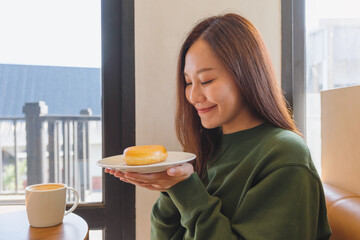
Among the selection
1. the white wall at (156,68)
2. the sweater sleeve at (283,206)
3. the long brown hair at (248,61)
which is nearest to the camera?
the sweater sleeve at (283,206)

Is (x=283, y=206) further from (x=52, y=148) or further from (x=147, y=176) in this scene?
(x=52, y=148)

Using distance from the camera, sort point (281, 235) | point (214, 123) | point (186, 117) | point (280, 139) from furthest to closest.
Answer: point (186, 117), point (214, 123), point (280, 139), point (281, 235)

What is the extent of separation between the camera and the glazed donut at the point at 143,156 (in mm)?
757

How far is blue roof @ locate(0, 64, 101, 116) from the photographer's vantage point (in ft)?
4.95

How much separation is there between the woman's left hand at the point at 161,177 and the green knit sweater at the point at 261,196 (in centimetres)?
2

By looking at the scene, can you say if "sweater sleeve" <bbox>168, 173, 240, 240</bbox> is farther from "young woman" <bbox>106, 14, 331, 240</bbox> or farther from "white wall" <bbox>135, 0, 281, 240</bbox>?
"white wall" <bbox>135, 0, 281, 240</bbox>

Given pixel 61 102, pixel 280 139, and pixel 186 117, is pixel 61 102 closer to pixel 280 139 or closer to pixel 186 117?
pixel 186 117

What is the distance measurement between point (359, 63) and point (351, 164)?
31.0 inches

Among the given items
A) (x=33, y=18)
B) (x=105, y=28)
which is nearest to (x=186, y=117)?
(x=105, y=28)

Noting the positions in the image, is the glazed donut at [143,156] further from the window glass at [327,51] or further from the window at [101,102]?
the window glass at [327,51]

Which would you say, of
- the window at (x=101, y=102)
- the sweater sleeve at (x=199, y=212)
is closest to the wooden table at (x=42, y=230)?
the sweater sleeve at (x=199, y=212)

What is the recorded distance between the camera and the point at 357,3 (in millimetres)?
1536

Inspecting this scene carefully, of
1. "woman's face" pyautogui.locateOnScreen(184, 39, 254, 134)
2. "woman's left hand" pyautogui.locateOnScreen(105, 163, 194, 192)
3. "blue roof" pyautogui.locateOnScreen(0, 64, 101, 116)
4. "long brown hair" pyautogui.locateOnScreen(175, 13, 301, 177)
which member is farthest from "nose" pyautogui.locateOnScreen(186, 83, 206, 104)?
"blue roof" pyautogui.locateOnScreen(0, 64, 101, 116)

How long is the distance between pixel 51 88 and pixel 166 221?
39.3 inches
